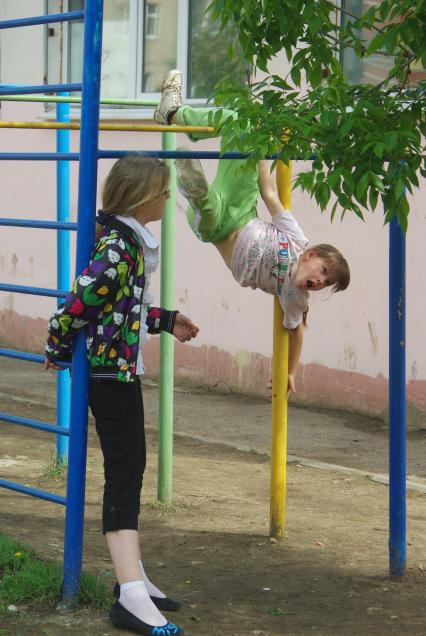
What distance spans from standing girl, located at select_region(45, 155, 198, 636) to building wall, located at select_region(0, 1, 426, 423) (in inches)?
119

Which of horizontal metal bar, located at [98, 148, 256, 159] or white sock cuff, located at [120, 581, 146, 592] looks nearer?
white sock cuff, located at [120, 581, 146, 592]

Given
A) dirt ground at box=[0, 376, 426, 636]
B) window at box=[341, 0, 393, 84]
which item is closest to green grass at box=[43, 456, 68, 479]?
dirt ground at box=[0, 376, 426, 636]

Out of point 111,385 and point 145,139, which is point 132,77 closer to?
point 145,139

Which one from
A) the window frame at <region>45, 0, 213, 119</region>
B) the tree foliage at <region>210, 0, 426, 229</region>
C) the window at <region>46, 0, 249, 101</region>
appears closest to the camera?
the tree foliage at <region>210, 0, 426, 229</region>

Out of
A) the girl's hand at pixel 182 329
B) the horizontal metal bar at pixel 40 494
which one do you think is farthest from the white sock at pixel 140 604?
the girl's hand at pixel 182 329

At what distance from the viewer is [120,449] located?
4043mm

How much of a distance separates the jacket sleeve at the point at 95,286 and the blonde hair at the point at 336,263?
99cm

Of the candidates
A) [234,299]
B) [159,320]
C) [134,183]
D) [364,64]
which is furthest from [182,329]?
[234,299]

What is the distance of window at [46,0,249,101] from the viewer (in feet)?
29.7

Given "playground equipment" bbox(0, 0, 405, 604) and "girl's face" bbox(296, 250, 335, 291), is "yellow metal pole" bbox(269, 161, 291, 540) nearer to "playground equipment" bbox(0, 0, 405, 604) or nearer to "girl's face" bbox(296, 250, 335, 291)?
"playground equipment" bbox(0, 0, 405, 604)

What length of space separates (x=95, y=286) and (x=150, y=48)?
5.98m

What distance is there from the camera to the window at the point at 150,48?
9.05 metres

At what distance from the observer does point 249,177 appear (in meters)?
4.97

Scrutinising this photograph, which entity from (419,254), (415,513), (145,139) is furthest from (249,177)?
(145,139)
